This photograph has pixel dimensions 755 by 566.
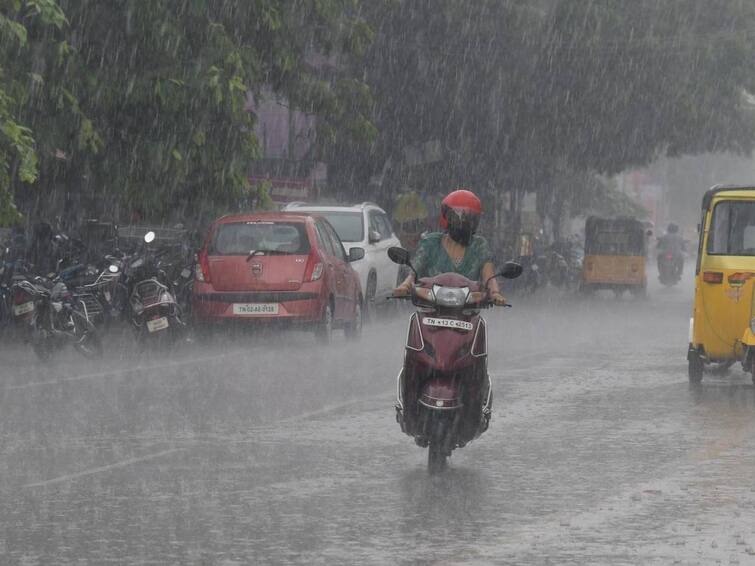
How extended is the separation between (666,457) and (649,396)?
441 cm

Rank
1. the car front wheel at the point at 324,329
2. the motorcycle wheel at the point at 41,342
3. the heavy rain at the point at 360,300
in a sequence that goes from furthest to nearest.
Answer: the car front wheel at the point at 324,329
the motorcycle wheel at the point at 41,342
the heavy rain at the point at 360,300

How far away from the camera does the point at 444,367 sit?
33.1 ft

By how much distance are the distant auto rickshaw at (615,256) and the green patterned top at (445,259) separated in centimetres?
3217

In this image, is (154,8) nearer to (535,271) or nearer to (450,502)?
(450,502)

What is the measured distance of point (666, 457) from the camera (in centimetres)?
1113

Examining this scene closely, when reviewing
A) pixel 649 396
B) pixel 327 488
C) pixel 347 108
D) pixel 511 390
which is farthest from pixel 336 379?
pixel 347 108

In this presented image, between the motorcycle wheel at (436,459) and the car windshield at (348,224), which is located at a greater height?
the car windshield at (348,224)

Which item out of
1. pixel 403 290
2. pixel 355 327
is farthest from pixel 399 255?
pixel 355 327

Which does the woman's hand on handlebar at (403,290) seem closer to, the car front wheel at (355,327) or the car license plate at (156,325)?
the car license plate at (156,325)

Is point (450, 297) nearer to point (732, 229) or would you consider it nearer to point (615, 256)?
point (732, 229)

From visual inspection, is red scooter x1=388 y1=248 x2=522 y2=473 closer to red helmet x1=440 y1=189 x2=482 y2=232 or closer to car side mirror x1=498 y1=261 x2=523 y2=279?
car side mirror x1=498 y1=261 x2=523 y2=279

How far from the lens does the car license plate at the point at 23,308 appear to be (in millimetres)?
18719

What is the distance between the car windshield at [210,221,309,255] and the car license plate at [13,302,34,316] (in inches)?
119

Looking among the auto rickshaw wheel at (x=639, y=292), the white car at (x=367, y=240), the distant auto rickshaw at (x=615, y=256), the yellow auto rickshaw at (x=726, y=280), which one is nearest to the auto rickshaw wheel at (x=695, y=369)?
the yellow auto rickshaw at (x=726, y=280)
